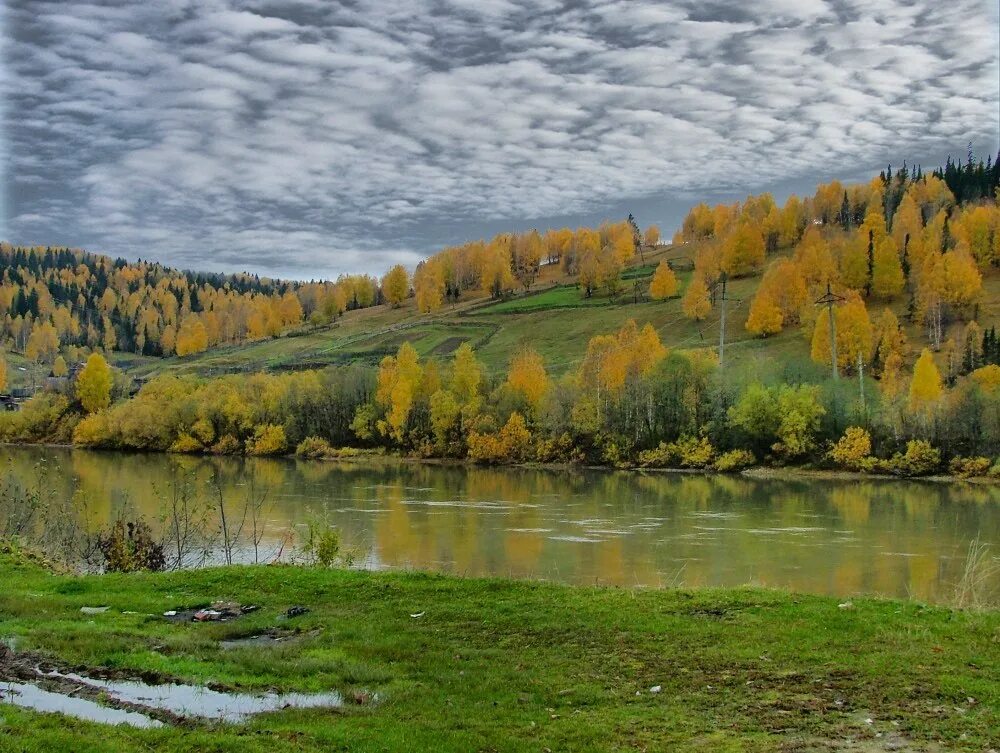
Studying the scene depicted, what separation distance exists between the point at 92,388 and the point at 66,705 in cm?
10897

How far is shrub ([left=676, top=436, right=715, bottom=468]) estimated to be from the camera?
7362 cm

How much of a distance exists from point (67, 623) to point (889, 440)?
219ft

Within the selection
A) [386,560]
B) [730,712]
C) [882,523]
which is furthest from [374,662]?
[882,523]

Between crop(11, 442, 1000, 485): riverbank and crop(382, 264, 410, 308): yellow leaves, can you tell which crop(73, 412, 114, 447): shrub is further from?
crop(382, 264, 410, 308): yellow leaves

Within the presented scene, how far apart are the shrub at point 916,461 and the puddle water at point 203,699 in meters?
64.7

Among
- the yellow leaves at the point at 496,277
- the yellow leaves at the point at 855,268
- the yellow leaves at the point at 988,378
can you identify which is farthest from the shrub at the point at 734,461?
the yellow leaves at the point at 496,277

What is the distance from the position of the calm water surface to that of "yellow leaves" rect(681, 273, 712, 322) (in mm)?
52646

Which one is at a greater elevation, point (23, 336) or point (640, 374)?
point (23, 336)

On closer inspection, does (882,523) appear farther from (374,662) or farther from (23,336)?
(23,336)

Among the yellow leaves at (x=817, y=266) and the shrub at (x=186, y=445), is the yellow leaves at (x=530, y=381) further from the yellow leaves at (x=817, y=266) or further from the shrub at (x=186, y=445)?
the yellow leaves at (x=817, y=266)

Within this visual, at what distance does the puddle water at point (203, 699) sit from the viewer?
969cm

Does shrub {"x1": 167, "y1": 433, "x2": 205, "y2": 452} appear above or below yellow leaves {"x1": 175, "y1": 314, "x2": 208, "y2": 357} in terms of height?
below

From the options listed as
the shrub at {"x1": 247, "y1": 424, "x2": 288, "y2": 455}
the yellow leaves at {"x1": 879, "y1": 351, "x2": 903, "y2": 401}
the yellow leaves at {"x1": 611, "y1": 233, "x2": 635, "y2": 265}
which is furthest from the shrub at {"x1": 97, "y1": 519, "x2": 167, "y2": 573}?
the yellow leaves at {"x1": 611, "y1": 233, "x2": 635, "y2": 265}

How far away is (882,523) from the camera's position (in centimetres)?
4194
